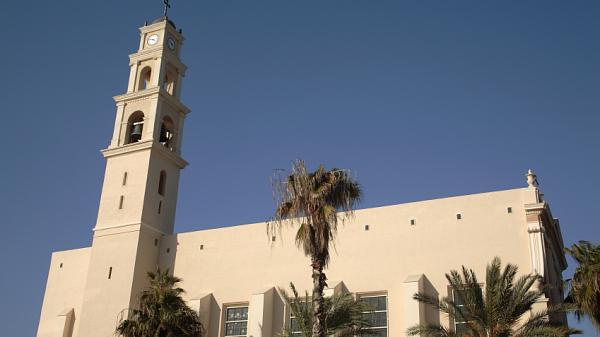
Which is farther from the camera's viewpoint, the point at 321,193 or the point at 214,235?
the point at 214,235

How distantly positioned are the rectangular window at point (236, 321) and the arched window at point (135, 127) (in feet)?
41.5

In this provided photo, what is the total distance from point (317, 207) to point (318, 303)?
Result: 3.12m

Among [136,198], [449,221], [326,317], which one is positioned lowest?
[326,317]

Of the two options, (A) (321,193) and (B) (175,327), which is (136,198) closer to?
(B) (175,327)

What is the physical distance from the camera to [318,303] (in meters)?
22.5

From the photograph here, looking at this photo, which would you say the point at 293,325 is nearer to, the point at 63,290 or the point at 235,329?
the point at 235,329

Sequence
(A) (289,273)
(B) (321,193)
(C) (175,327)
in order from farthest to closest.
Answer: (A) (289,273)
(C) (175,327)
(B) (321,193)

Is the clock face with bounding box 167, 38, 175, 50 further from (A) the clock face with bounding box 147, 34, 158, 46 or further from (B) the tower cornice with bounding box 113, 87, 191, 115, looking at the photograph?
(B) the tower cornice with bounding box 113, 87, 191, 115

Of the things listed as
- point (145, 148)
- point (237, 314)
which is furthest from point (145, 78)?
point (237, 314)

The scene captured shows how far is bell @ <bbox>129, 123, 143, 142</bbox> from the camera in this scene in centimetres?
4162

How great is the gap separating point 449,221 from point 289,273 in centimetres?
823

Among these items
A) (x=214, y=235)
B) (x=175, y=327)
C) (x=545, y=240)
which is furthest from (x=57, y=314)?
(x=545, y=240)

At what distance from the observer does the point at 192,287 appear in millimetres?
36594

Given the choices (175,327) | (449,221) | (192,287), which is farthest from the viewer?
(192,287)
